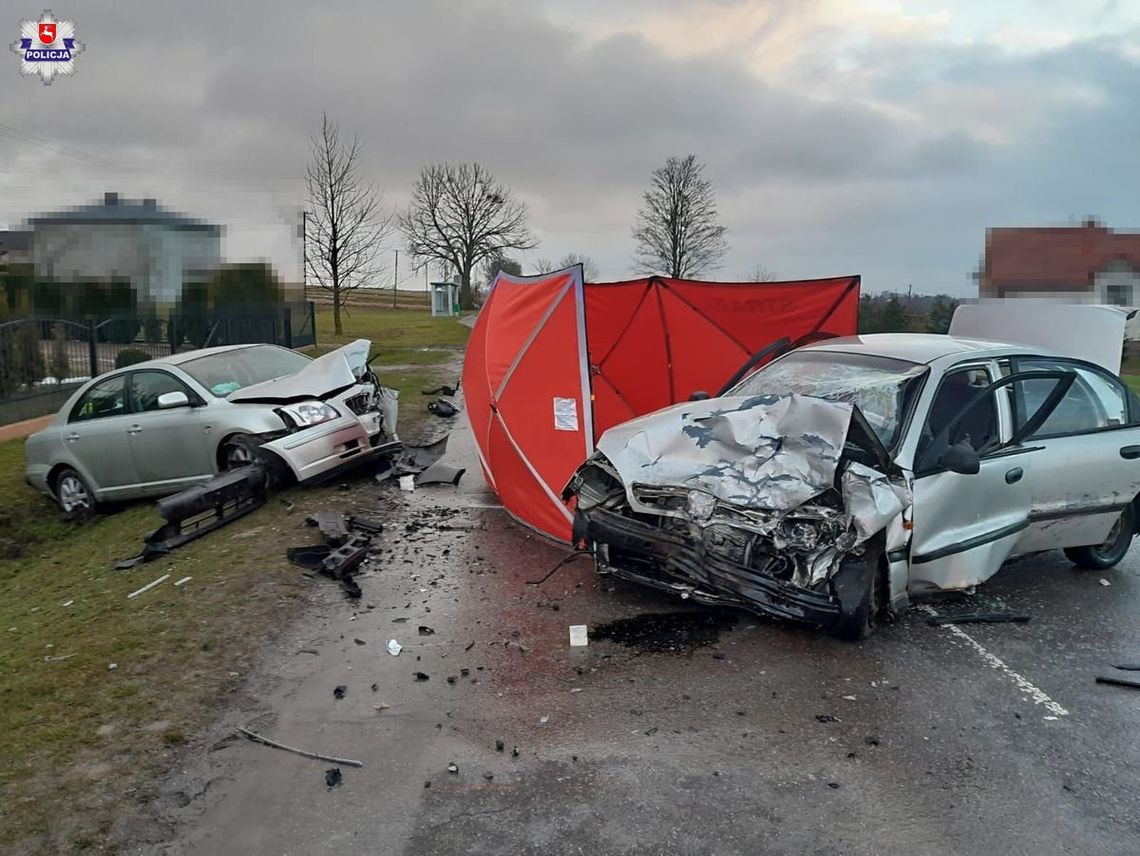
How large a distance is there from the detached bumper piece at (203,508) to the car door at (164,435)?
595 mm

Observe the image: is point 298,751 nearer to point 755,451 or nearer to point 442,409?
point 755,451

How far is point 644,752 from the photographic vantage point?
3.50m

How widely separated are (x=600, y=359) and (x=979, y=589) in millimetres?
4954

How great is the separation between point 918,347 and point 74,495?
9.10m

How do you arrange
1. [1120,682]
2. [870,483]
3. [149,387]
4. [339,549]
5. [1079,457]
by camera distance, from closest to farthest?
1. [1120,682]
2. [870,483]
3. [1079,457]
4. [339,549]
5. [149,387]

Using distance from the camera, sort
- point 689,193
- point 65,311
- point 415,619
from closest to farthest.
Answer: point 415,619
point 65,311
point 689,193

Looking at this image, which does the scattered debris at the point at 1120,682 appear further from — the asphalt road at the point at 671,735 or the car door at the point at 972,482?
the car door at the point at 972,482

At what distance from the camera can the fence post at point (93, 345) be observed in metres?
13.7

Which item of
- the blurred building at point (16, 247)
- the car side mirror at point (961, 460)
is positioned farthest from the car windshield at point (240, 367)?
the blurred building at point (16, 247)

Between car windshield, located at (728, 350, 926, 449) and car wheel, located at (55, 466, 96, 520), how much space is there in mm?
7452

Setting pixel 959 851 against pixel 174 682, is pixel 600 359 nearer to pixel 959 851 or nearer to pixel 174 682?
pixel 174 682

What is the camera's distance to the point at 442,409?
13.1m

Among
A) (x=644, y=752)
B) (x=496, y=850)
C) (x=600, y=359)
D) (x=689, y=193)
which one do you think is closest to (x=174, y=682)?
(x=496, y=850)

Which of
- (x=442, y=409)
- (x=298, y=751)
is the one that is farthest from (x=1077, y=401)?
(x=442, y=409)
